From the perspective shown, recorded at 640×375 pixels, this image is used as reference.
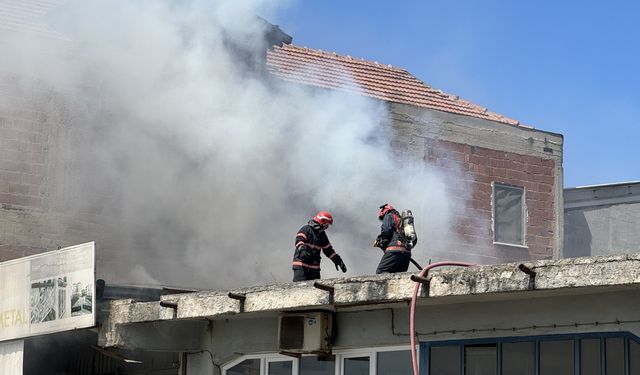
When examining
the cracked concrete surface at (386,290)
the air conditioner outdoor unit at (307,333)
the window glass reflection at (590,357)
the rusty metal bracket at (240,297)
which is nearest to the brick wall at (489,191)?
the cracked concrete surface at (386,290)

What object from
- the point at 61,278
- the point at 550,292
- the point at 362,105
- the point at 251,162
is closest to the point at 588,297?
the point at 550,292

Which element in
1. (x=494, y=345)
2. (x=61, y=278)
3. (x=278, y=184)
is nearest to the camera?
(x=494, y=345)

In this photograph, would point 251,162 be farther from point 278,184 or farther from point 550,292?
point 550,292

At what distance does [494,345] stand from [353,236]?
11401 mm

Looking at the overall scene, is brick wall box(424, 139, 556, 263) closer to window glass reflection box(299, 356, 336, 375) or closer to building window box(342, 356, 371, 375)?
window glass reflection box(299, 356, 336, 375)

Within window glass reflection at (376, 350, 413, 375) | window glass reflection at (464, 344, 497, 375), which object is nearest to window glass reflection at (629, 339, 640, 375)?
window glass reflection at (464, 344, 497, 375)

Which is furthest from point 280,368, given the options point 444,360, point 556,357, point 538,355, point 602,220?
point 602,220

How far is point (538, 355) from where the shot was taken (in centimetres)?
841

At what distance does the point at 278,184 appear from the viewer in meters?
19.1

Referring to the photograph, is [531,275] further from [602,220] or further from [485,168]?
[602,220]

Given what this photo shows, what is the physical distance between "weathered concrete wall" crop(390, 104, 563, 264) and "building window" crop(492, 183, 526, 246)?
4.1 inches

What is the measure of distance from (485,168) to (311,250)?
9855 millimetres

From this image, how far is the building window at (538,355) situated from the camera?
26.3 ft

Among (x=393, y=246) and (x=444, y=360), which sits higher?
(x=393, y=246)
